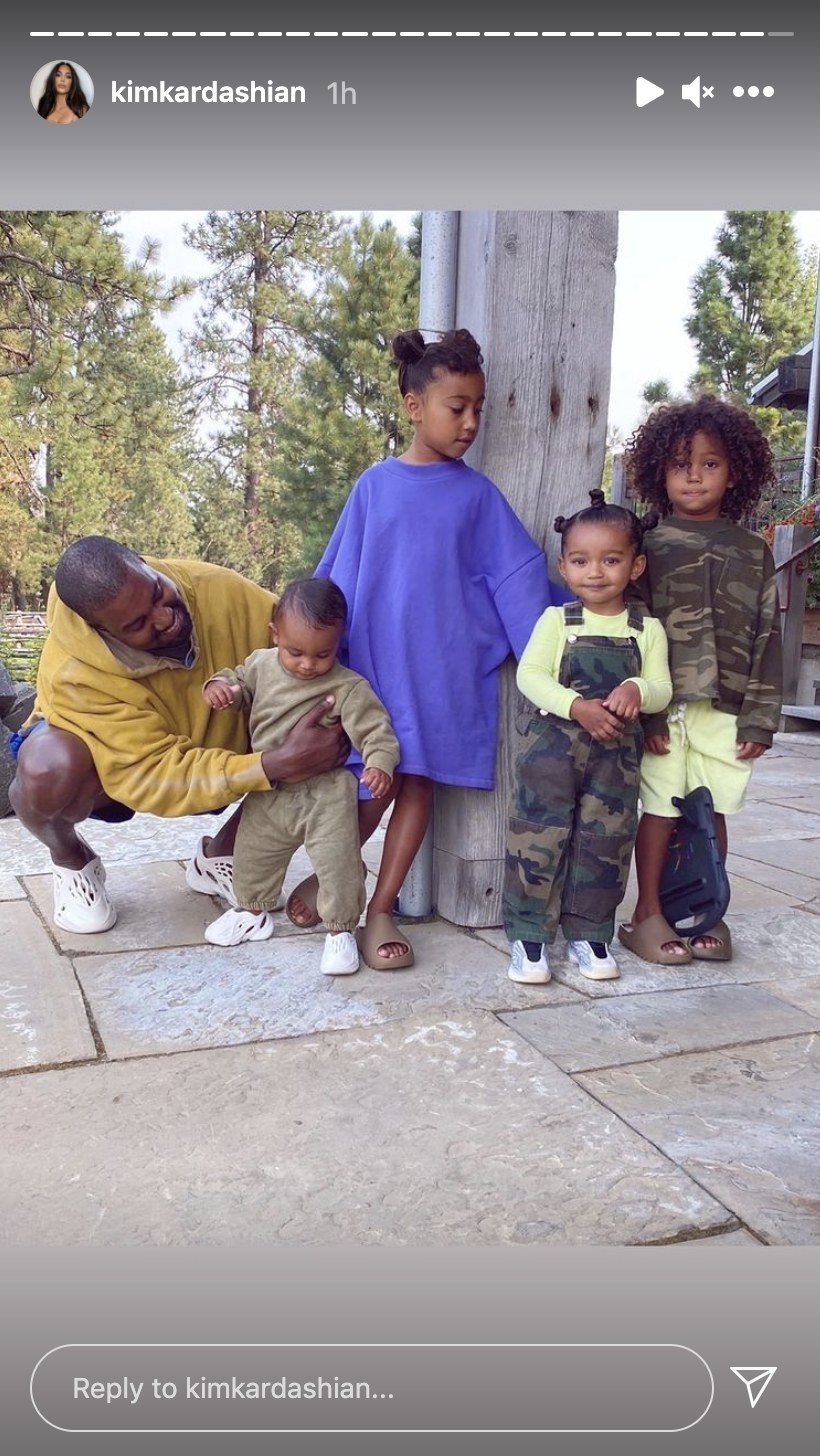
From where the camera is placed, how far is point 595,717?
83.7 inches

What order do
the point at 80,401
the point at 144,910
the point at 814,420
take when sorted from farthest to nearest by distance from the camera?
the point at 80,401
the point at 814,420
the point at 144,910

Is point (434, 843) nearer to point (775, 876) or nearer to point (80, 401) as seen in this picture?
point (775, 876)

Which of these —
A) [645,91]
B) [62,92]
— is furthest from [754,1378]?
[62,92]

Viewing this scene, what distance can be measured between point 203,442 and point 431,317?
1393cm

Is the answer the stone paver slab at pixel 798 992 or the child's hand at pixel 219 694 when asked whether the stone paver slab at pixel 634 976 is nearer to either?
the stone paver slab at pixel 798 992

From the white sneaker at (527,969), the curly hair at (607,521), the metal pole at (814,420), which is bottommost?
the white sneaker at (527,969)

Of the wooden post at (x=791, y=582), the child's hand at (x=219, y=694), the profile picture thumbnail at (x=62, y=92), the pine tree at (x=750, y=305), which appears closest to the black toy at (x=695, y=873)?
the child's hand at (x=219, y=694)

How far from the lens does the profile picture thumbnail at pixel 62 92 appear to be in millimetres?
994

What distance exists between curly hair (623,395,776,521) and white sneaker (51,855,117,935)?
159 cm

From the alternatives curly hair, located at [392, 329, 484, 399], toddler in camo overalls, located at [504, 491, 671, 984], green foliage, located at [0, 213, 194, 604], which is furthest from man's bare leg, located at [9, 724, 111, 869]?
green foliage, located at [0, 213, 194, 604]

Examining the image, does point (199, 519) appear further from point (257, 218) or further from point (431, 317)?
point (431, 317)

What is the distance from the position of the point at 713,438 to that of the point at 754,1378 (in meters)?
1.91

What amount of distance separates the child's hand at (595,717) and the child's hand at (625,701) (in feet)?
0.04

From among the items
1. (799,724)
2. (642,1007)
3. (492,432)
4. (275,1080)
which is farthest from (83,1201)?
(799,724)
